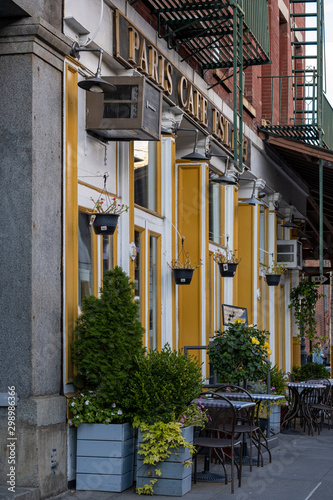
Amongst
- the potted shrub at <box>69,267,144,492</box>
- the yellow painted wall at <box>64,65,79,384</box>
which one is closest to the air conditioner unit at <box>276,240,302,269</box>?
the yellow painted wall at <box>64,65,79,384</box>

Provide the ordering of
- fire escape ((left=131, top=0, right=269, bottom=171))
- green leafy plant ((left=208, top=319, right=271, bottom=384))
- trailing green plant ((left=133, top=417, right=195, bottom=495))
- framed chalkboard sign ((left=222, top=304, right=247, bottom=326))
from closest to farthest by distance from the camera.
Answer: trailing green plant ((left=133, top=417, right=195, bottom=495)) → green leafy plant ((left=208, top=319, right=271, bottom=384)) → fire escape ((left=131, top=0, right=269, bottom=171)) → framed chalkboard sign ((left=222, top=304, right=247, bottom=326))

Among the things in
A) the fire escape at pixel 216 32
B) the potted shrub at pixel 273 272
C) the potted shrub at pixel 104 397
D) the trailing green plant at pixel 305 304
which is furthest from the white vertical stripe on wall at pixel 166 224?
the trailing green plant at pixel 305 304

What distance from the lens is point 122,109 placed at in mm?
7820

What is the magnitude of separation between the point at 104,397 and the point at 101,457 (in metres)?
0.51

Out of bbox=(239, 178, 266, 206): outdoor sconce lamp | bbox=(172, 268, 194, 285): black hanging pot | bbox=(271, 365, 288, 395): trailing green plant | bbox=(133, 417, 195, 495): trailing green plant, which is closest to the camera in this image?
bbox=(133, 417, 195, 495): trailing green plant

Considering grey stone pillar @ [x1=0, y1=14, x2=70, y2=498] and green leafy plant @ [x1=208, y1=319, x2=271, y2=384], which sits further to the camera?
green leafy plant @ [x1=208, y1=319, x2=271, y2=384]

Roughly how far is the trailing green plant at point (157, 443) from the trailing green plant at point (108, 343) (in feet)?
1.06

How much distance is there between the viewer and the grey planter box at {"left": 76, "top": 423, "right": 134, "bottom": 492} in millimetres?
6746

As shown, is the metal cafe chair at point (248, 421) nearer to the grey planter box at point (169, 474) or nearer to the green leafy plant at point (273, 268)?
the grey planter box at point (169, 474)

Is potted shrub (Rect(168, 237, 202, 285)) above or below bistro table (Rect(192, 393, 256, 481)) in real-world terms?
above

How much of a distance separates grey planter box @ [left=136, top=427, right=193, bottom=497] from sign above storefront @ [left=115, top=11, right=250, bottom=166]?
155 inches

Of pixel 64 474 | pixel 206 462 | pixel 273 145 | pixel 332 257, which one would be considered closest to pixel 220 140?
pixel 273 145

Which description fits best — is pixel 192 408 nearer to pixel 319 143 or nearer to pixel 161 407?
pixel 161 407

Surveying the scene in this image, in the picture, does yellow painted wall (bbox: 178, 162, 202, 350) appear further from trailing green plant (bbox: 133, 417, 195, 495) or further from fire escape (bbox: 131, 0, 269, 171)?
trailing green plant (bbox: 133, 417, 195, 495)
